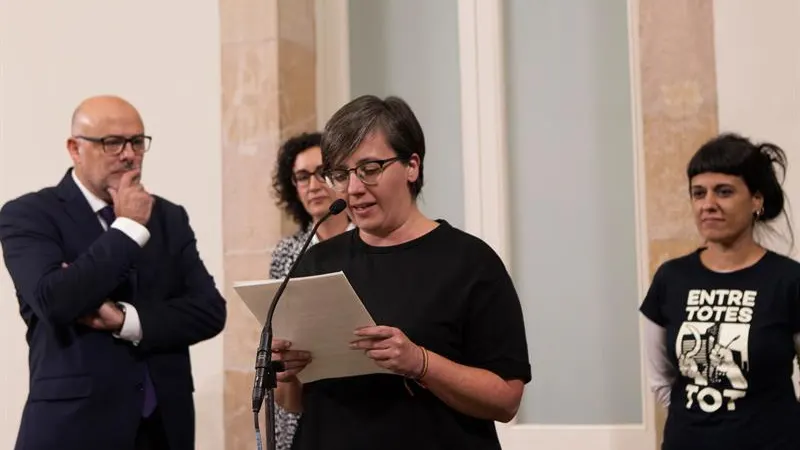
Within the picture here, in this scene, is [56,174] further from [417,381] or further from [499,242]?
[417,381]

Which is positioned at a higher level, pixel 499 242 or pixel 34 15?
pixel 34 15

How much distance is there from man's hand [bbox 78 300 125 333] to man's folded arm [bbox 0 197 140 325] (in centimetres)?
4

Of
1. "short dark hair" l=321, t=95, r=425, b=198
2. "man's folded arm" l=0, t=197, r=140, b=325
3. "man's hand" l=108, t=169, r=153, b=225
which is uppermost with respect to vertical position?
"short dark hair" l=321, t=95, r=425, b=198

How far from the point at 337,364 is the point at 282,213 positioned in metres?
2.30

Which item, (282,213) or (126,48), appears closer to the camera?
(282,213)

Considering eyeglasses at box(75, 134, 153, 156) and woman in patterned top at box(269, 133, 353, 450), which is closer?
eyeglasses at box(75, 134, 153, 156)

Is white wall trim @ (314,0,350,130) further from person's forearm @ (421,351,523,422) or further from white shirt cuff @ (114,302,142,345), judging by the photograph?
person's forearm @ (421,351,523,422)

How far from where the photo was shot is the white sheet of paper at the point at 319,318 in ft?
6.59

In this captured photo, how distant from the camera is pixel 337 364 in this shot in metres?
2.13

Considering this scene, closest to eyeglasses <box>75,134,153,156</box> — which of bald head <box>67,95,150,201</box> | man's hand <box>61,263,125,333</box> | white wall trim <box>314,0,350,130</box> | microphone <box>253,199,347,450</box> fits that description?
bald head <box>67,95,150,201</box>

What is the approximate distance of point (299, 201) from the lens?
12.7ft

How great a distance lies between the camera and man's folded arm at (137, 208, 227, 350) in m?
2.98

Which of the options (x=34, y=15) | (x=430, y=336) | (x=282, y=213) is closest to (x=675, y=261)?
(x=430, y=336)

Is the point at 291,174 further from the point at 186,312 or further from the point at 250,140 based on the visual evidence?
the point at 186,312
